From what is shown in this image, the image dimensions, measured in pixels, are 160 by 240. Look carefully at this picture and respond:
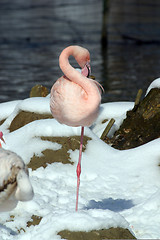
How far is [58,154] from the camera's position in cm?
689

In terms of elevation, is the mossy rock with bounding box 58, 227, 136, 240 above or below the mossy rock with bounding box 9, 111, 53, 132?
above

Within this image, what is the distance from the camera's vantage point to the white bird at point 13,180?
4.11m

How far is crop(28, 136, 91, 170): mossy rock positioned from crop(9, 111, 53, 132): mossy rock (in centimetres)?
108

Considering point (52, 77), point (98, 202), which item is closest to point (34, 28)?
point (52, 77)

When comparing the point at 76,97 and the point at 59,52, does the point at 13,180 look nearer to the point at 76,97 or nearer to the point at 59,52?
the point at 76,97

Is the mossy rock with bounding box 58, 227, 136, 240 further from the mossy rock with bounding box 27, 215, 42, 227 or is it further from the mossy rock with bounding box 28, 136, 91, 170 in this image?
the mossy rock with bounding box 28, 136, 91, 170

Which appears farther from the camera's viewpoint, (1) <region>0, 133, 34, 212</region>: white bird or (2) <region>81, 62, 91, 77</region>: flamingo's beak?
(2) <region>81, 62, 91, 77</region>: flamingo's beak

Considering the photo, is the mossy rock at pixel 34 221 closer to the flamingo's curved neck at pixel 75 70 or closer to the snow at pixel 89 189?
the snow at pixel 89 189

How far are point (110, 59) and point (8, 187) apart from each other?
67.1 feet

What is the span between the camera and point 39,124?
23.4 ft

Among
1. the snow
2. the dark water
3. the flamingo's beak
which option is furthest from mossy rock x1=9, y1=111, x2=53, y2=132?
the dark water

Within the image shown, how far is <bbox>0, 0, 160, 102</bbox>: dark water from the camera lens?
18000 millimetres

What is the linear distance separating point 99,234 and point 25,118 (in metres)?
4.08

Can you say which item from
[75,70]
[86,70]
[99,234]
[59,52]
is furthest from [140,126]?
[59,52]
